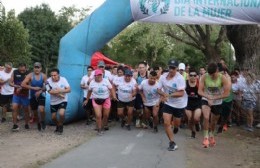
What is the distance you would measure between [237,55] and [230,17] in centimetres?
456

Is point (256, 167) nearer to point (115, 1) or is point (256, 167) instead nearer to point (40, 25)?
point (115, 1)

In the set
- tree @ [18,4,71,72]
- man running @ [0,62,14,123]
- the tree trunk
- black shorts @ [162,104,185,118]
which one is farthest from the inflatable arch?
tree @ [18,4,71,72]

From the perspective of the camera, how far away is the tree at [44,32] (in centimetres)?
4588

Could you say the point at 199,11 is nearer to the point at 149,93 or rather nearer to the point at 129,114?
the point at 149,93

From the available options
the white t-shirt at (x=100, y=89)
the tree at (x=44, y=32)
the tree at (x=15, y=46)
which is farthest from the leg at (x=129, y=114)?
the tree at (x=44, y=32)

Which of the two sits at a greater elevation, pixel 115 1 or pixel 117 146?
pixel 115 1

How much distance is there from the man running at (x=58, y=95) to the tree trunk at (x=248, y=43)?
6.46 m

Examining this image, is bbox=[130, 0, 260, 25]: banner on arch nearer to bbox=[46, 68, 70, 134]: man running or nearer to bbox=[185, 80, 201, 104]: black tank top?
bbox=[185, 80, 201, 104]: black tank top

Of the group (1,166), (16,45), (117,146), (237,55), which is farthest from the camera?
(16,45)

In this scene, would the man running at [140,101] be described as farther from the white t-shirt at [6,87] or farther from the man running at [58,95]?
the white t-shirt at [6,87]

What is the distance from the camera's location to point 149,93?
41.6 ft

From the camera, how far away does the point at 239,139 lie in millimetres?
A: 12195

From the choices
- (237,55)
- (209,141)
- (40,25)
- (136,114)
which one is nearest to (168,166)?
(209,141)

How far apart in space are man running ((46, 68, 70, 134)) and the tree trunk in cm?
646
